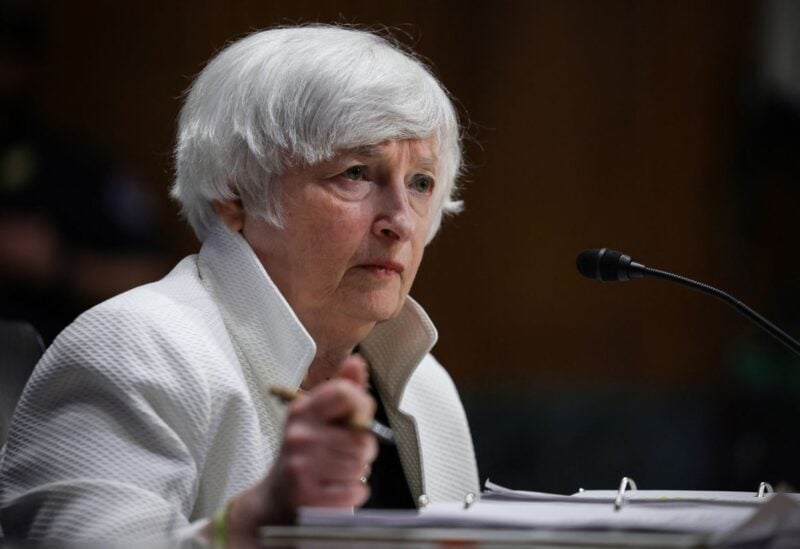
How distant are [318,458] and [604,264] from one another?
84 cm

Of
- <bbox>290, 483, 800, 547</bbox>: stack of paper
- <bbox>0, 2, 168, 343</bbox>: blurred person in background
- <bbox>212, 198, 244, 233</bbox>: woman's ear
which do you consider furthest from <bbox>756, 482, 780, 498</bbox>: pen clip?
<bbox>0, 2, 168, 343</bbox>: blurred person in background

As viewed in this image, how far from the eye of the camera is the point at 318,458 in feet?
4.24

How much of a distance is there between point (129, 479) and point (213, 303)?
0.41 metres

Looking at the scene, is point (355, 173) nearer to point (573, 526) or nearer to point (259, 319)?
point (259, 319)

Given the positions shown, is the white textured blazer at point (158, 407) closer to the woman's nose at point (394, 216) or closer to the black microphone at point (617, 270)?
the woman's nose at point (394, 216)

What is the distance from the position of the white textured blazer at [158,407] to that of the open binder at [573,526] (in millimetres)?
340

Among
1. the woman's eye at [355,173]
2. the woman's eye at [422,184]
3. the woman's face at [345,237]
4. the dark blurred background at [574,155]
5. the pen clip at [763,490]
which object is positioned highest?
the dark blurred background at [574,155]

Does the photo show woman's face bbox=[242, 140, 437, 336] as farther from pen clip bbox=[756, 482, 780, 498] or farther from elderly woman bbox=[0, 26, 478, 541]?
pen clip bbox=[756, 482, 780, 498]

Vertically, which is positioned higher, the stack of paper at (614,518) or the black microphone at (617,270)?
the black microphone at (617,270)

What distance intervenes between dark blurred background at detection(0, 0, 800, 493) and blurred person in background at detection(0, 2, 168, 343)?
35.8 inches

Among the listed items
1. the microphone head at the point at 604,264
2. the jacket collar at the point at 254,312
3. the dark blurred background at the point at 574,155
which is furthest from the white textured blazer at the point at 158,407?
the dark blurred background at the point at 574,155

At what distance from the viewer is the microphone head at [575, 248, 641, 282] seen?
200 centimetres

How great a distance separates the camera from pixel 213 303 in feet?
6.46

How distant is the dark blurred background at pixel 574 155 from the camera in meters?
4.63
